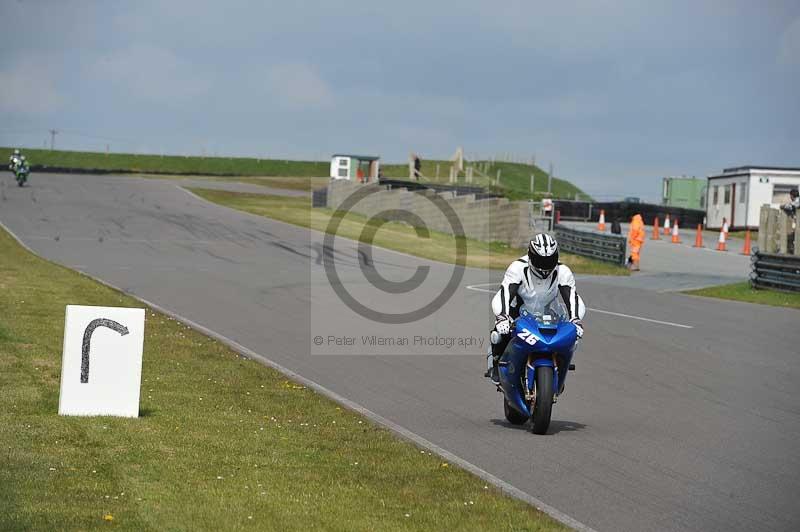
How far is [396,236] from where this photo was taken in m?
42.5

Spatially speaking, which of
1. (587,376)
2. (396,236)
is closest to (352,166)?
(396,236)

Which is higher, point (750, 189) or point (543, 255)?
point (750, 189)

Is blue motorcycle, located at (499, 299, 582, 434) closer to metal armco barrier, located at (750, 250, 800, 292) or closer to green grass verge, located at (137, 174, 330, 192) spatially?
metal armco barrier, located at (750, 250, 800, 292)

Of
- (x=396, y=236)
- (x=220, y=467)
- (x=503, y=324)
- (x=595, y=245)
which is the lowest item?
(x=220, y=467)

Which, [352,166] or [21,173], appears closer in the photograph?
[21,173]

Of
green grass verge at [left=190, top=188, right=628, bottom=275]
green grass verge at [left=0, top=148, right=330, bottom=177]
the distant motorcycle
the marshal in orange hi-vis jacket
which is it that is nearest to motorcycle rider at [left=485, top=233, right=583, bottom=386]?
the marshal in orange hi-vis jacket

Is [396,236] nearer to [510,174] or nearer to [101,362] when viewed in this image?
[101,362]

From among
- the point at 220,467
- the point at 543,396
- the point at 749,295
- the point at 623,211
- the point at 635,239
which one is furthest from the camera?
the point at 623,211

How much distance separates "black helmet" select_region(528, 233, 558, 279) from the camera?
33.4 feet

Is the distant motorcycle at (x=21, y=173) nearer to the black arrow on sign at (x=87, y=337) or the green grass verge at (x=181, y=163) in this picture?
the green grass verge at (x=181, y=163)

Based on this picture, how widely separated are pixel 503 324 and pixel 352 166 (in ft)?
177

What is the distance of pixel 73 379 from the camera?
32.4 ft

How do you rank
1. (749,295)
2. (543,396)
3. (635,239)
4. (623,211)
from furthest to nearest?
(623,211)
(635,239)
(749,295)
(543,396)

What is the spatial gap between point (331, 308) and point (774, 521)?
14618 millimetres
